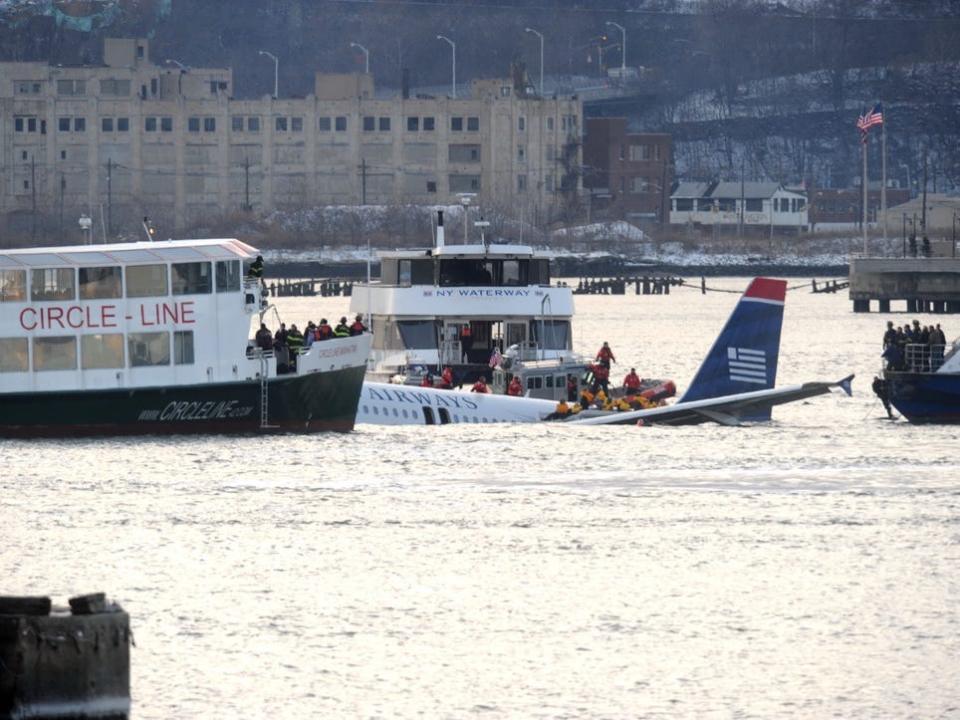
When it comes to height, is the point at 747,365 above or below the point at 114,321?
below

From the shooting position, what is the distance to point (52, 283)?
62.5 m

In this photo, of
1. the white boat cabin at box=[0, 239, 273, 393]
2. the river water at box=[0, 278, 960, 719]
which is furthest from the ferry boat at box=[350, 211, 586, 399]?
the white boat cabin at box=[0, 239, 273, 393]

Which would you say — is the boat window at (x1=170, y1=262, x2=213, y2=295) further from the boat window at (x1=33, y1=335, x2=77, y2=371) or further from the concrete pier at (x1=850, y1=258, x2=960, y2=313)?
the concrete pier at (x1=850, y1=258, x2=960, y2=313)

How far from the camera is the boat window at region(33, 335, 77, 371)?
62469 millimetres

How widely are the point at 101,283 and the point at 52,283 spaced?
1294mm

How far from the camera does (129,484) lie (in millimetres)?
56938

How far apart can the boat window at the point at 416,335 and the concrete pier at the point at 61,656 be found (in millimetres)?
47117

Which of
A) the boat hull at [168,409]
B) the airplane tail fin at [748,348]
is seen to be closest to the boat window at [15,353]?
the boat hull at [168,409]

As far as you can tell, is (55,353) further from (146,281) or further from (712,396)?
(712,396)

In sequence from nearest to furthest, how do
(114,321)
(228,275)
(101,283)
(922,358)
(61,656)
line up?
(61,656) → (101,283) → (114,321) → (228,275) → (922,358)

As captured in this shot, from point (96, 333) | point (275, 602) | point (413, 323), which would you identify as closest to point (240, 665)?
point (275, 602)

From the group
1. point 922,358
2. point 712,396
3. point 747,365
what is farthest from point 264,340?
point 922,358

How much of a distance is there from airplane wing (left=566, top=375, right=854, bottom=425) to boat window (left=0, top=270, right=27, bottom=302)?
16.3m

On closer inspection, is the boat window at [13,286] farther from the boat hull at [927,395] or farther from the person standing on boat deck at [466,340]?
the boat hull at [927,395]
